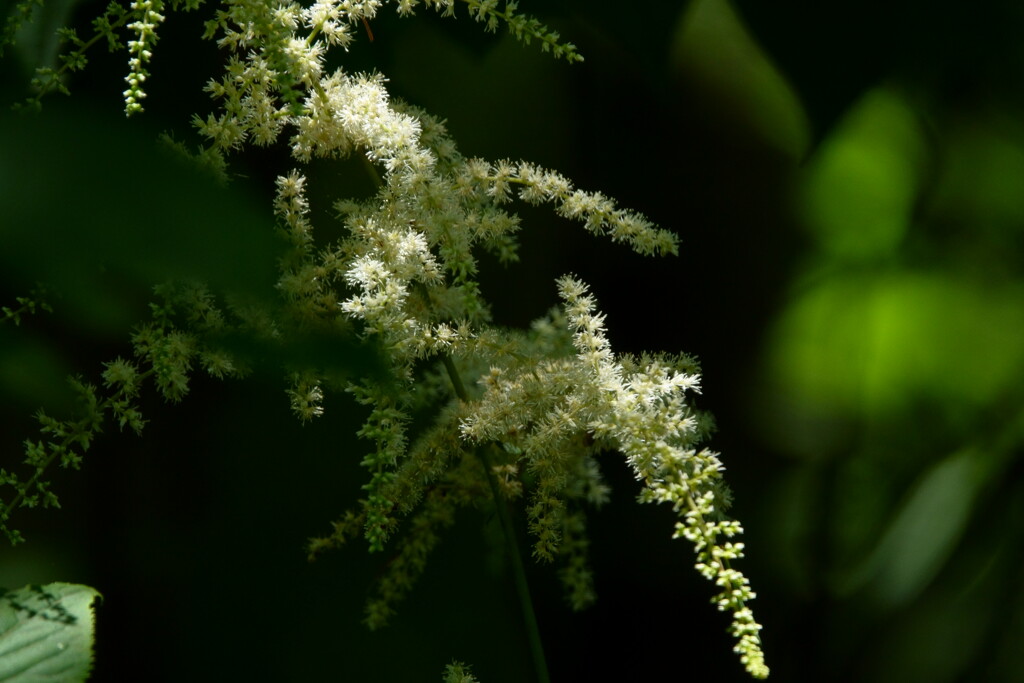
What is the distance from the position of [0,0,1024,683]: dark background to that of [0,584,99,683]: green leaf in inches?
7.9

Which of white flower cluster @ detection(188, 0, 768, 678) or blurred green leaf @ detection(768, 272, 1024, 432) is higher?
blurred green leaf @ detection(768, 272, 1024, 432)

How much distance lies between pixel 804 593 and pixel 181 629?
1.85 ft

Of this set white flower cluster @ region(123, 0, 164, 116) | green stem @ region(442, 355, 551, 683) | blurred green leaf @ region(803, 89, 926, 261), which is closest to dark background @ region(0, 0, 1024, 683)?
blurred green leaf @ region(803, 89, 926, 261)

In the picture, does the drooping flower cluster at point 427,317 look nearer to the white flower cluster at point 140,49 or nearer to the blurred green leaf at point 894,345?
the white flower cluster at point 140,49

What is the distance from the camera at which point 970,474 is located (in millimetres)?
778

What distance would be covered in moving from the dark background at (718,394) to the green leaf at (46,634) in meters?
0.20

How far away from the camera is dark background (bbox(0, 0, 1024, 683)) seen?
77 cm

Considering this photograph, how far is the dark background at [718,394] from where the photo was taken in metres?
0.77

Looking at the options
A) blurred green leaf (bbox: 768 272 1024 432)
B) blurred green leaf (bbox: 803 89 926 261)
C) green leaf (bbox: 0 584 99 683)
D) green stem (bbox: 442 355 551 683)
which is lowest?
green leaf (bbox: 0 584 99 683)

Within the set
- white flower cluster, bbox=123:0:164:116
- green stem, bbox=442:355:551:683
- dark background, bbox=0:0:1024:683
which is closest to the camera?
white flower cluster, bbox=123:0:164:116

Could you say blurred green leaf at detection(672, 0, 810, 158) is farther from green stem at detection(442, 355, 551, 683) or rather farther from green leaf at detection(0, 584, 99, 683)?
green leaf at detection(0, 584, 99, 683)

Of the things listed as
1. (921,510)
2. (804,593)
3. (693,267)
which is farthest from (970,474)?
(693,267)

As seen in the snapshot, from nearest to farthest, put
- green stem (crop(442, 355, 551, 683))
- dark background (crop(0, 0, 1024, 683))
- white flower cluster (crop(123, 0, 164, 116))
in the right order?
white flower cluster (crop(123, 0, 164, 116)) < green stem (crop(442, 355, 551, 683)) < dark background (crop(0, 0, 1024, 683))

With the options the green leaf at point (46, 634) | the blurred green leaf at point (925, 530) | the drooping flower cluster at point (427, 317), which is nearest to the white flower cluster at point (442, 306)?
the drooping flower cluster at point (427, 317)
